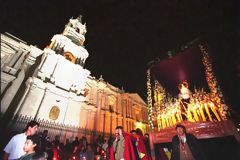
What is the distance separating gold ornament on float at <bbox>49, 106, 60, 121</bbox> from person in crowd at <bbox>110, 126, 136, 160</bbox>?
11.5m

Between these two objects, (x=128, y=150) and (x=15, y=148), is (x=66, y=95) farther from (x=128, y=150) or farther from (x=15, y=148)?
(x=15, y=148)

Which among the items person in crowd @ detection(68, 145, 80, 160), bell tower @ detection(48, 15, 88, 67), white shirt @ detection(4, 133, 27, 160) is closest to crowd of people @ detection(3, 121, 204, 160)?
white shirt @ detection(4, 133, 27, 160)

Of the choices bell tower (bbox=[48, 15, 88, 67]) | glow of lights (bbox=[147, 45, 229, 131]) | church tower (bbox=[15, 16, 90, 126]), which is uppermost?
bell tower (bbox=[48, 15, 88, 67])

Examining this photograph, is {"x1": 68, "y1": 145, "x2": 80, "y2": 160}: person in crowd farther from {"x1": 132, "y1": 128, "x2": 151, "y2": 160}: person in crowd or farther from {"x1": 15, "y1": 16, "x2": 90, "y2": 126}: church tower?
{"x1": 15, "y1": 16, "x2": 90, "y2": 126}: church tower

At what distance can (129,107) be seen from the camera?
31109mm

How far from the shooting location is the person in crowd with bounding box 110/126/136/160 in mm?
5695

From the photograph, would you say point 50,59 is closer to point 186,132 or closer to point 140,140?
point 140,140

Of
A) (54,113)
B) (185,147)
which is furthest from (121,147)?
(54,113)

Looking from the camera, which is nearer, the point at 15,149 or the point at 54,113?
the point at 15,149

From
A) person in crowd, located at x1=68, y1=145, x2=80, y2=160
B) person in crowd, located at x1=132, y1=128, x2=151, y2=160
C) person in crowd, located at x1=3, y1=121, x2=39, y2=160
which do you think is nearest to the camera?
person in crowd, located at x1=3, y1=121, x2=39, y2=160

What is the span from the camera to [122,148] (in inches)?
234

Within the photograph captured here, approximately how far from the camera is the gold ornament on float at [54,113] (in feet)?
49.4

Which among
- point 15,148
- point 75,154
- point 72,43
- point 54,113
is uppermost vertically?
point 72,43

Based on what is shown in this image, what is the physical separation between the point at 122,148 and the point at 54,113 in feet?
40.1
